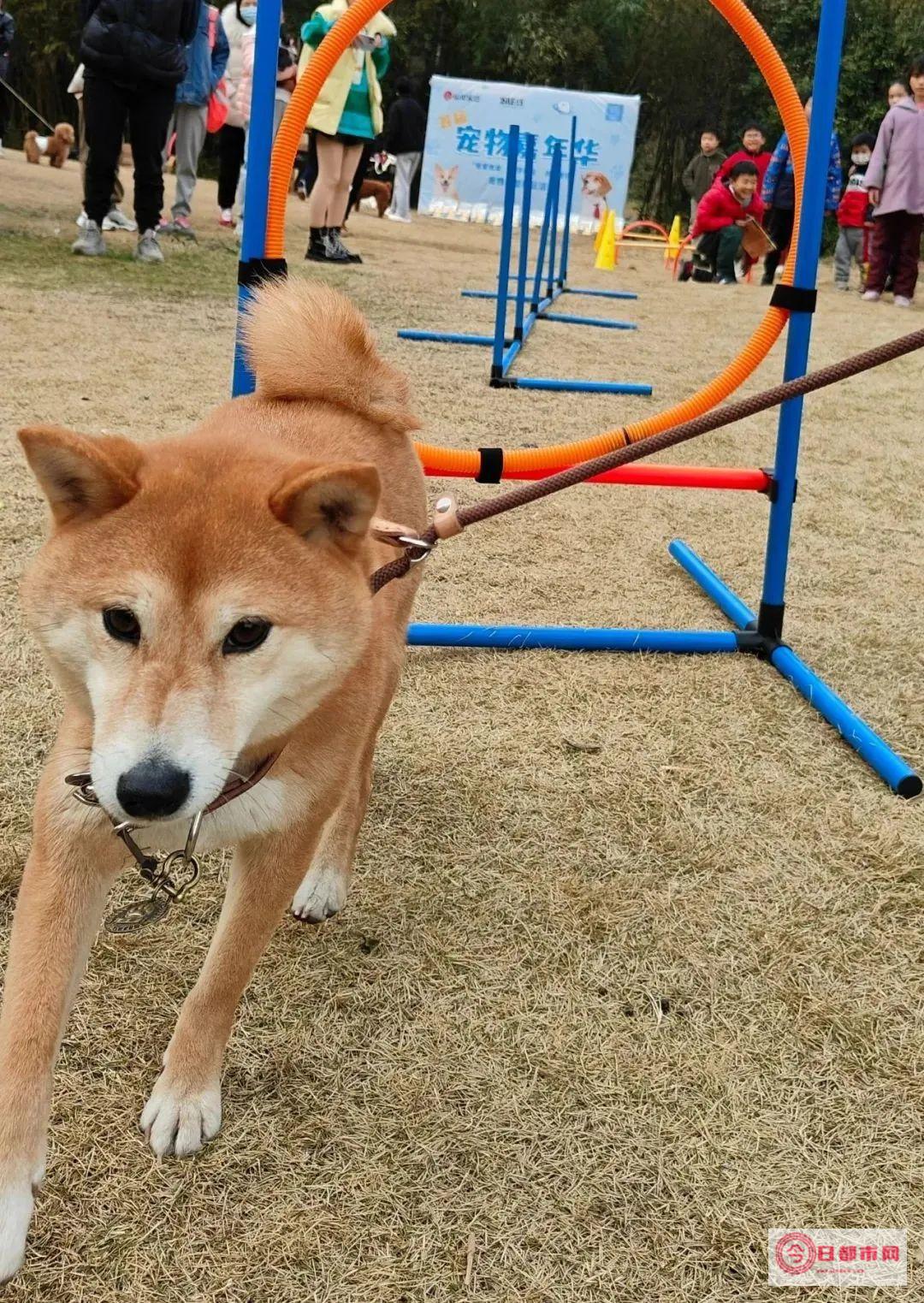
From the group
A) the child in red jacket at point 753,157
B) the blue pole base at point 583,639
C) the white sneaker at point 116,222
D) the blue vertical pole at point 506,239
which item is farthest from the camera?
the child in red jacket at point 753,157

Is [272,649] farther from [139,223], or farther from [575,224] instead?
[575,224]

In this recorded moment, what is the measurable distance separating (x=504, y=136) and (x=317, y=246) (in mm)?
10998

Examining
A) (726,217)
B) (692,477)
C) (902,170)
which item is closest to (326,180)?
(692,477)

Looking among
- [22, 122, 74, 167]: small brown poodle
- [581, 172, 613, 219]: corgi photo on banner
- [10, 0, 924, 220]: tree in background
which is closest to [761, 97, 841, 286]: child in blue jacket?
[581, 172, 613, 219]: corgi photo on banner

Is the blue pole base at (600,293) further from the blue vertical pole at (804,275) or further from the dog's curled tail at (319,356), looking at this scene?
the dog's curled tail at (319,356)

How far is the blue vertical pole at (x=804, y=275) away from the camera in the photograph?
2.64 m

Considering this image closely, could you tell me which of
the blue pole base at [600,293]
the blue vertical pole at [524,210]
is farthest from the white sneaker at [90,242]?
the blue pole base at [600,293]

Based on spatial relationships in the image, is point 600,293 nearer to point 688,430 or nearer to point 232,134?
point 232,134

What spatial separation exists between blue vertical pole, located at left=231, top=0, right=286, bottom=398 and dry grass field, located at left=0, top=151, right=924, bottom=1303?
3.38 ft

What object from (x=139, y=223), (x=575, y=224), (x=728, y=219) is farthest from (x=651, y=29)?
(x=139, y=223)

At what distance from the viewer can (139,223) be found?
Result: 7.73 metres

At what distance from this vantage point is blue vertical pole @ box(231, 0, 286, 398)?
246cm

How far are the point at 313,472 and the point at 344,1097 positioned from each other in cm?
89

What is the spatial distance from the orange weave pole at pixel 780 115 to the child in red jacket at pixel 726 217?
10302mm
